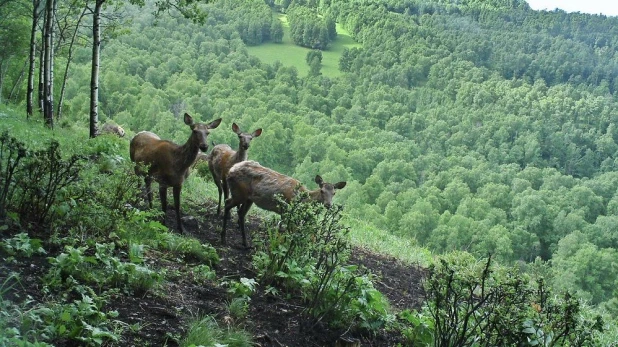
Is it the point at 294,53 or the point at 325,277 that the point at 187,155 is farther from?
the point at 294,53

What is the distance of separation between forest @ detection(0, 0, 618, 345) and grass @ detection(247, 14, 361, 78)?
4.19 ft

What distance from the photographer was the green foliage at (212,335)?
4.38 meters

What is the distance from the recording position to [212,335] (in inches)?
178

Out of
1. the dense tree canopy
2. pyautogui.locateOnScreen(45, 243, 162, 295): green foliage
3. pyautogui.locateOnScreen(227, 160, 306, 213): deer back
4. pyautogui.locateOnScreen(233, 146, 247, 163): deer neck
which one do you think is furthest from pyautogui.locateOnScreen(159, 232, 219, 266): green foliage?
the dense tree canopy

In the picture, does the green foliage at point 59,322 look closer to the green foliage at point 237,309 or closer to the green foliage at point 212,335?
the green foliage at point 212,335

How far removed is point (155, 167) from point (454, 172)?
77.2 m

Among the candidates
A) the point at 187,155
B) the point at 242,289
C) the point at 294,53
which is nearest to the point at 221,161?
the point at 187,155

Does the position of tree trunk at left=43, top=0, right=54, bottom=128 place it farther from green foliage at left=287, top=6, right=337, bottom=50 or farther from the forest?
green foliage at left=287, top=6, right=337, bottom=50

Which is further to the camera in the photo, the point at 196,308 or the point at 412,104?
the point at 412,104

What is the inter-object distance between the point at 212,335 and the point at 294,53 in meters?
132

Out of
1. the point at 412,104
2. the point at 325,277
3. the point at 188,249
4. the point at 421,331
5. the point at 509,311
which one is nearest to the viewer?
the point at 509,311

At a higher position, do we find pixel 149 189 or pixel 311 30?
pixel 149 189

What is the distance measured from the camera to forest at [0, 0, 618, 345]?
58.4 meters

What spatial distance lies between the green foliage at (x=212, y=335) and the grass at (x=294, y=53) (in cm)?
11875
